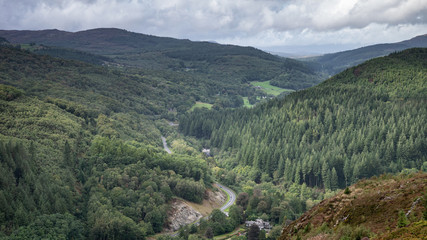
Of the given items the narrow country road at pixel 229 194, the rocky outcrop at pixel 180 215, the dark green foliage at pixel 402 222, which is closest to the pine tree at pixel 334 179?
the narrow country road at pixel 229 194

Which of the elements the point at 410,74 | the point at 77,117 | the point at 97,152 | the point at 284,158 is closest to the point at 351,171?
the point at 284,158

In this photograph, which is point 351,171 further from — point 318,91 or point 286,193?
point 318,91

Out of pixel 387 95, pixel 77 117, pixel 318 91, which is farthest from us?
pixel 318 91

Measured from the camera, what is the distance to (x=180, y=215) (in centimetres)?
10369

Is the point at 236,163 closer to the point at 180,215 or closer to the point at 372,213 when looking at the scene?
the point at 180,215

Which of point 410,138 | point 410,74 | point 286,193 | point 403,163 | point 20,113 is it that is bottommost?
point 286,193

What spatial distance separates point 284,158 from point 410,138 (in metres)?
45.6

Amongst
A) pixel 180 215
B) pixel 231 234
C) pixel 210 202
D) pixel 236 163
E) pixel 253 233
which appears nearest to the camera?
pixel 253 233

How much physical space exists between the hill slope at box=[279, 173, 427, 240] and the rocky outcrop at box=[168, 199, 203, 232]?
57188 mm

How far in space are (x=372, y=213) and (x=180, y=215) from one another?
74603 mm

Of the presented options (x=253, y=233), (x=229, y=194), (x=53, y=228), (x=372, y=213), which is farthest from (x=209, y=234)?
(x=372, y=213)

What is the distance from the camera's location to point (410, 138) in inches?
5017

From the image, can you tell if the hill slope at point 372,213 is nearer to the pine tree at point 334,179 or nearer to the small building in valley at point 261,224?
the small building in valley at point 261,224

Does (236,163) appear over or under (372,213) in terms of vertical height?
under
